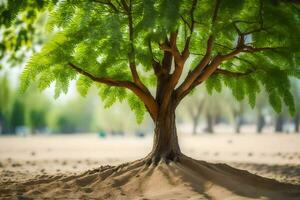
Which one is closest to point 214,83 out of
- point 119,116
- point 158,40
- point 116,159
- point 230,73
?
point 230,73

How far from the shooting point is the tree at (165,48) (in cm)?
722

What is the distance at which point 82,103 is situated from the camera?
97.3 m

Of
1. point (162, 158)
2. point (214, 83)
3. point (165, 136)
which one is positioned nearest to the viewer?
point (162, 158)

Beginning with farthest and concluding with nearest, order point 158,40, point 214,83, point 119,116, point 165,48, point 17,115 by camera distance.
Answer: point 17,115 → point 119,116 → point 214,83 → point 165,48 → point 158,40

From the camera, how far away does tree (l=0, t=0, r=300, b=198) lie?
7219 mm

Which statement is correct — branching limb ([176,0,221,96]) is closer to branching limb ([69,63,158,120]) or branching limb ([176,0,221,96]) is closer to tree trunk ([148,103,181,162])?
tree trunk ([148,103,181,162])

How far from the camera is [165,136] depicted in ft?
32.9

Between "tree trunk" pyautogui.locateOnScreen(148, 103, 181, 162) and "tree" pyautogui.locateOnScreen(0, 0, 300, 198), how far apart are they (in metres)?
0.02

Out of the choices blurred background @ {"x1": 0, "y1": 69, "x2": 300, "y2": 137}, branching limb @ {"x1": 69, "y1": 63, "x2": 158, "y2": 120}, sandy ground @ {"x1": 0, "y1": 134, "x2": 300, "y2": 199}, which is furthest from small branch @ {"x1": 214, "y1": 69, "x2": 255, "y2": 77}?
blurred background @ {"x1": 0, "y1": 69, "x2": 300, "y2": 137}

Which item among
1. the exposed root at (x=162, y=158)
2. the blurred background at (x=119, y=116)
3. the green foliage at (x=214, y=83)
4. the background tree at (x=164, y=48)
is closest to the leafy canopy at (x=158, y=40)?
the background tree at (x=164, y=48)

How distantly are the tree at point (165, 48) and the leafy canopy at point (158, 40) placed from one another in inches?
0.7

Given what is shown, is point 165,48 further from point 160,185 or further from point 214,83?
point 160,185

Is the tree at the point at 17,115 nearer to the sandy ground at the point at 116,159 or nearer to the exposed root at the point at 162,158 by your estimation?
the sandy ground at the point at 116,159

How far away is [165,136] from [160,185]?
179 cm
